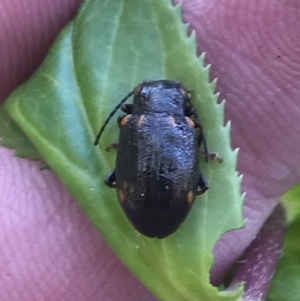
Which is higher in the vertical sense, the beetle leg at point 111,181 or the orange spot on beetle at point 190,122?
the orange spot on beetle at point 190,122

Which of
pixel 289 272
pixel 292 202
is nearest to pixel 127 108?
pixel 292 202

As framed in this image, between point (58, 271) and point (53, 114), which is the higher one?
point (53, 114)

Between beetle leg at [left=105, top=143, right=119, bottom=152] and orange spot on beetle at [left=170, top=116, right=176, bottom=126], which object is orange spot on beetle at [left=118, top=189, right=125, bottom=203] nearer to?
beetle leg at [left=105, top=143, right=119, bottom=152]

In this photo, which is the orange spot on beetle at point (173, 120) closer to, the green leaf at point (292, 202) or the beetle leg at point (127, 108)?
the beetle leg at point (127, 108)

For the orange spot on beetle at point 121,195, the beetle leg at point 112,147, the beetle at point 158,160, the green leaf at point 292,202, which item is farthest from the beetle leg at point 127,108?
the green leaf at point 292,202

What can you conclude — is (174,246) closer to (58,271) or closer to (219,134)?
(219,134)

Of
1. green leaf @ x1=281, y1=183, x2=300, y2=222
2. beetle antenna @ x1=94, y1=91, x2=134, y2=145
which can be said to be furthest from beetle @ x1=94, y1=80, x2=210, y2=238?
green leaf @ x1=281, y1=183, x2=300, y2=222

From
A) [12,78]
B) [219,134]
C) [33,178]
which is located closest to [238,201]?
[219,134]

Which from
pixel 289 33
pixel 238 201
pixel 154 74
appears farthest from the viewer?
pixel 289 33
